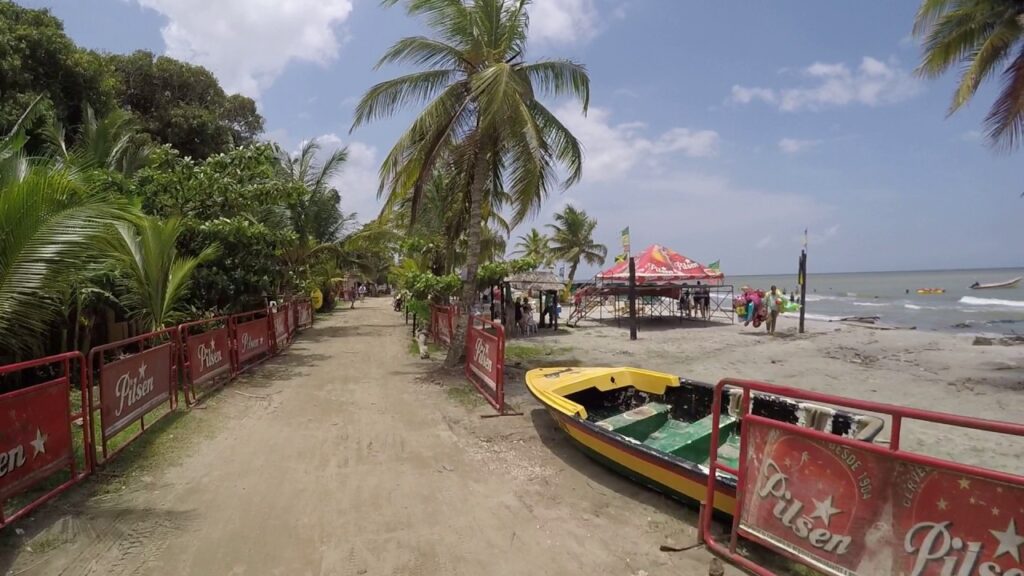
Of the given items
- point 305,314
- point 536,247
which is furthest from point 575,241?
point 305,314

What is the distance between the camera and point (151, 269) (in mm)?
8812

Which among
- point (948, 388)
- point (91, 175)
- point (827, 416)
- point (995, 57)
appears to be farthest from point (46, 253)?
point (995, 57)

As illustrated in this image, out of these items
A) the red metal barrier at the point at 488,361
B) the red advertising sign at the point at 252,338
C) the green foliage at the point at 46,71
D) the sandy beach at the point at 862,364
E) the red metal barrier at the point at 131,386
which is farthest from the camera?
the green foliage at the point at 46,71

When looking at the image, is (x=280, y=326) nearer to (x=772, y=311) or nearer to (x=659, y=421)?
(x=659, y=421)

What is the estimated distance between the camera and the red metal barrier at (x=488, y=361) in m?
Answer: 7.35

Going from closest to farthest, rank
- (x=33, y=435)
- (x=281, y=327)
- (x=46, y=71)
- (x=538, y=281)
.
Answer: (x=33, y=435) → (x=46, y=71) → (x=281, y=327) → (x=538, y=281)

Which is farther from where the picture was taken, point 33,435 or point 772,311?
point 772,311

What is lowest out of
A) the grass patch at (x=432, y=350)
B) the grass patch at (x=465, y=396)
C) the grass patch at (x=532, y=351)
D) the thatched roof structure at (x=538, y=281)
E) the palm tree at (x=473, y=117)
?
the grass patch at (x=532, y=351)

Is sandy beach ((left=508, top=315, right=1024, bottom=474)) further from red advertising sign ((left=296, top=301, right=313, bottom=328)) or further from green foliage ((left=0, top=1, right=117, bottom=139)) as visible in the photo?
green foliage ((left=0, top=1, right=117, bottom=139))

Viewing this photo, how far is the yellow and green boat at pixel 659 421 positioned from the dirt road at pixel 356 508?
13.4 inches

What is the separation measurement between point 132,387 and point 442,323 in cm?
819

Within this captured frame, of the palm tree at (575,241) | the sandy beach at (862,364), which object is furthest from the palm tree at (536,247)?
the sandy beach at (862,364)

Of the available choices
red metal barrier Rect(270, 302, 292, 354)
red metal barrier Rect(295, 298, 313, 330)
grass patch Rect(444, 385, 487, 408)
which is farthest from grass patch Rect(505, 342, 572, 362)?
red metal barrier Rect(295, 298, 313, 330)

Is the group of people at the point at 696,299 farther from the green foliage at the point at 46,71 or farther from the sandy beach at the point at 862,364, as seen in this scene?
the green foliage at the point at 46,71
